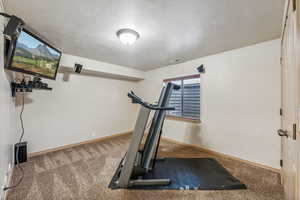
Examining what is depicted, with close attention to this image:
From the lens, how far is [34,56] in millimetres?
1945

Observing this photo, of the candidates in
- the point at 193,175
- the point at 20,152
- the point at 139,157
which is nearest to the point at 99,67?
the point at 20,152

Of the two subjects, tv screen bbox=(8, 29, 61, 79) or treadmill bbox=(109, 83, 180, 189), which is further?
treadmill bbox=(109, 83, 180, 189)

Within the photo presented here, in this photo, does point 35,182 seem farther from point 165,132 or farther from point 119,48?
point 165,132

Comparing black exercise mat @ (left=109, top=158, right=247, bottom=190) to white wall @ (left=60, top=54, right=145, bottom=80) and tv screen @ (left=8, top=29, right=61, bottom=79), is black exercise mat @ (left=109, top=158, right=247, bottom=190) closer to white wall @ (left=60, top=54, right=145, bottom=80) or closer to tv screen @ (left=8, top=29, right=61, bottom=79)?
tv screen @ (left=8, top=29, right=61, bottom=79)

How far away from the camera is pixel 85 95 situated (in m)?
3.65

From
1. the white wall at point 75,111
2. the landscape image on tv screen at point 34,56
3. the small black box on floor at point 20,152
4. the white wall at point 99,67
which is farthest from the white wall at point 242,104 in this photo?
the small black box on floor at point 20,152

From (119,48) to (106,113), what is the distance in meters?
2.28

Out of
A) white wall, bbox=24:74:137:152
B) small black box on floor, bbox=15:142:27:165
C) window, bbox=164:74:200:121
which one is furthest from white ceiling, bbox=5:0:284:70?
small black box on floor, bbox=15:142:27:165

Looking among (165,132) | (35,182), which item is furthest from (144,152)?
(165,132)

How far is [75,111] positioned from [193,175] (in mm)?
3244

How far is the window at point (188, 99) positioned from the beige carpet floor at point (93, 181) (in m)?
1.13

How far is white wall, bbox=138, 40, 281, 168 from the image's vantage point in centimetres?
227

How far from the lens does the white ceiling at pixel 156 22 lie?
147cm

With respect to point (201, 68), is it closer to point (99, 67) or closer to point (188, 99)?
point (188, 99)
